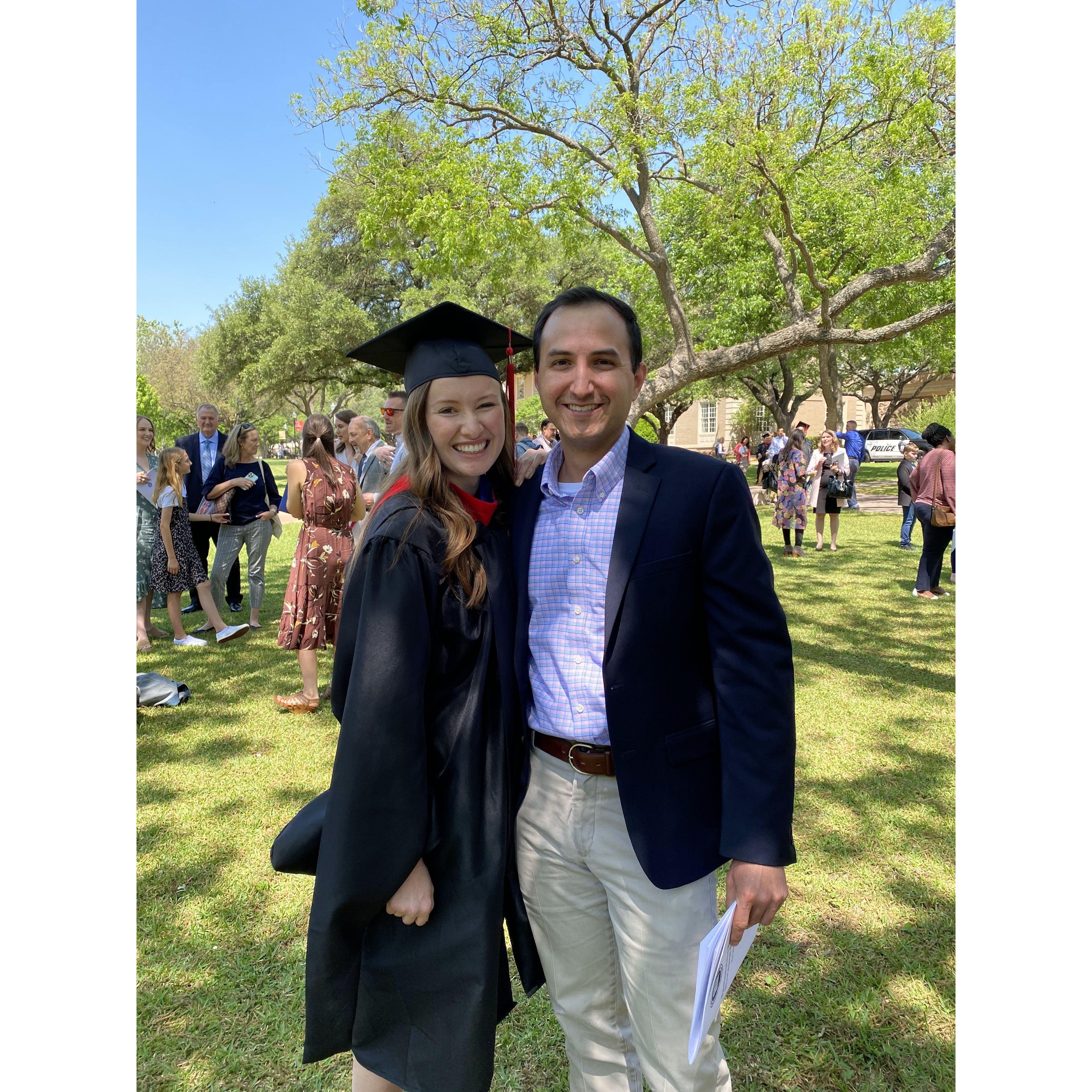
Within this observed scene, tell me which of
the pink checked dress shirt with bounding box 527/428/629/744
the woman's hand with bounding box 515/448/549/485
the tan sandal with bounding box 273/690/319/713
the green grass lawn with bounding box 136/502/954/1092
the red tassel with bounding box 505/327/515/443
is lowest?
the green grass lawn with bounding box 136/502/954/1092

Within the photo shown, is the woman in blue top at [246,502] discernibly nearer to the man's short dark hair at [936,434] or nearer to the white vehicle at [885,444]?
the man's short dark hair at [936,434]

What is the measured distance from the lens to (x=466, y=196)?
9.55 meters

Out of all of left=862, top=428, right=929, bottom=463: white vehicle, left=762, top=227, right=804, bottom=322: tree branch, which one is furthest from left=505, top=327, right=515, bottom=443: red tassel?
left=862, top=428, right=929, bottom=463: white vehicle

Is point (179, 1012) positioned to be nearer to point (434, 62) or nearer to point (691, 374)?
point (691, 374)

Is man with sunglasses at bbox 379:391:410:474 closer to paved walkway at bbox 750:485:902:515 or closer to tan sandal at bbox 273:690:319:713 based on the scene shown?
tan sandal at bbox 273:690:319:713

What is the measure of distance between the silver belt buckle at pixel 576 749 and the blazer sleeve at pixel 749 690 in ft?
1.03

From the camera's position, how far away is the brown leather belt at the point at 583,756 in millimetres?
1822

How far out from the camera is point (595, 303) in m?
1.92

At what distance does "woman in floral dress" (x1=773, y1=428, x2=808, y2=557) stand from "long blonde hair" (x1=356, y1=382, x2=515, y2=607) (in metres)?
11.3

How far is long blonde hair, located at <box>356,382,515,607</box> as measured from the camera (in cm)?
188

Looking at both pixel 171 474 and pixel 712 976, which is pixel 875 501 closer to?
pixel 171 474

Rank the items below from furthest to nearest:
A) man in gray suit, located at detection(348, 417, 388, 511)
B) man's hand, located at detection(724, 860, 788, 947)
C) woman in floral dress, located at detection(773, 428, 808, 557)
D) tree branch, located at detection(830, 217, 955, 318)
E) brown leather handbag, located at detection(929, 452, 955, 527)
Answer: woman in floral dress, located at detection(773, 428, 808, 557) < brown leather handbag, located at detection(929, 452, 955, 527) < tree branch, located at detection(830, 217, 955, 318) < man in gray suit, located at detection(348, 417, 388, 511) < man's hand, located at detection(724, 860, 788, 947)

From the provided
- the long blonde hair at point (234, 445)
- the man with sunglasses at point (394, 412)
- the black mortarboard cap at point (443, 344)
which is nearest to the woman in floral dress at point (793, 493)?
the man with sunglasses at point (394, 412)

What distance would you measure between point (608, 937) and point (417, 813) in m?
0.62
